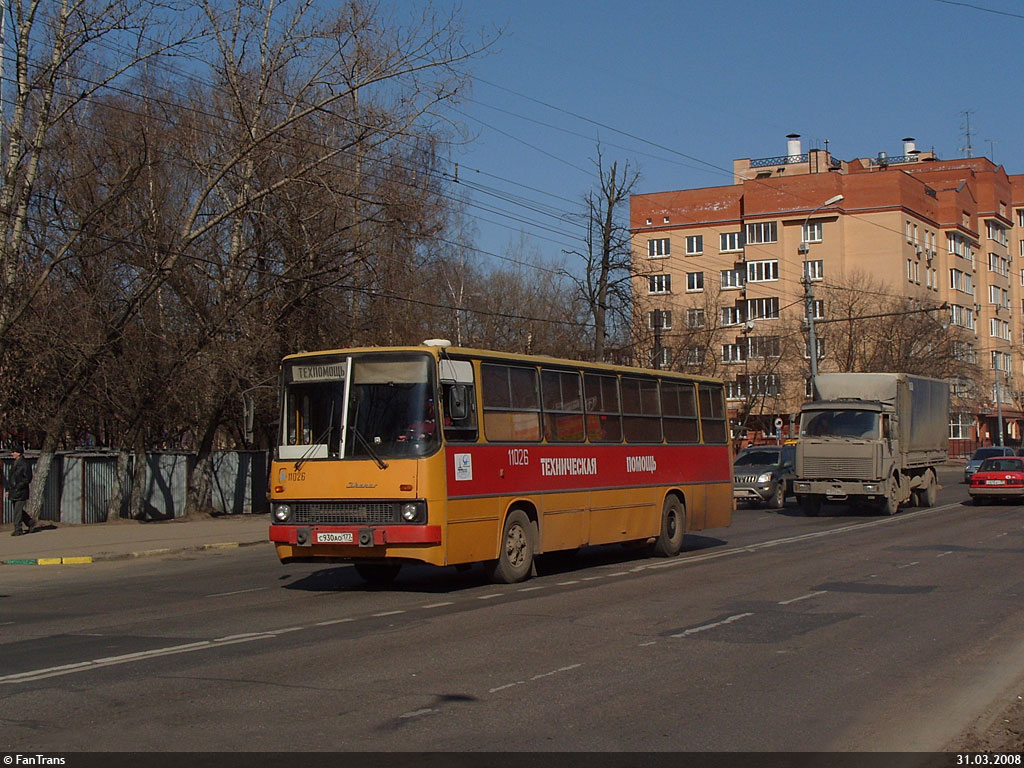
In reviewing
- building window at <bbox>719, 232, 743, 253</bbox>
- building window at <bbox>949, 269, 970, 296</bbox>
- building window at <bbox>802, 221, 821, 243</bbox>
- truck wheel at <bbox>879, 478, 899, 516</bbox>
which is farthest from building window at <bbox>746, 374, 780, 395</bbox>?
truck wheel at <bbox>879, 478, 899, 516</bbox>

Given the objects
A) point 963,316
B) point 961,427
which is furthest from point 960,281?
point 961,427

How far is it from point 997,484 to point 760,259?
49.0m

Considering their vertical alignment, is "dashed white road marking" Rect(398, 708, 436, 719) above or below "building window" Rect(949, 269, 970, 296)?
below

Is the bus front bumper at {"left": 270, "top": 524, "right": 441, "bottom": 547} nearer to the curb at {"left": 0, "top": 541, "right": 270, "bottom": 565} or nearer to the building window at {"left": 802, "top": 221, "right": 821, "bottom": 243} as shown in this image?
the curb at {"left": 0, "top": 541, "right": 270, "bottom": 565}

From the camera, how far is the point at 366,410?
14.1 meters

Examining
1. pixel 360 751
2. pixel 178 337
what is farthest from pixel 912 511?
pixel 360 751

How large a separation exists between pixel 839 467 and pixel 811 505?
1.49m

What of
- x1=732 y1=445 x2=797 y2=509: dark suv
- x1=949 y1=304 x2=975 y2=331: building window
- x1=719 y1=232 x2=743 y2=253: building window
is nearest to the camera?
x1=732 y1=445 x2=797 y2=509: dark suv

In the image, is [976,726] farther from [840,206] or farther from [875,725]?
[840,206]

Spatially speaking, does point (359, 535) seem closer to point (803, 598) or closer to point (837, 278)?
point (803, 598)

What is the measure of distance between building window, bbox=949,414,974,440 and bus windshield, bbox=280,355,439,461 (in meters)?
72.3

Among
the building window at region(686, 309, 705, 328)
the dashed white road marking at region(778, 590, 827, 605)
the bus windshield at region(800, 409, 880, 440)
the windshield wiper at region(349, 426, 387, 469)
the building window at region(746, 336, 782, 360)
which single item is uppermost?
the building window at region(686, 309, 705, 328)

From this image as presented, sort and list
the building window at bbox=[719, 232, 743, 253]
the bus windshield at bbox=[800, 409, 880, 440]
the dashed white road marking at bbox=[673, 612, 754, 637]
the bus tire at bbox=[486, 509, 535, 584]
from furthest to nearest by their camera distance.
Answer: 1. the building window at bbox=[719, 232, 743, 253]
2. the bus windshield at bbox=[800, 409, 880, 440]
3. the bus tire at bbox=[486, 509, 535, 584]
4. the dashed white road marking at bbox=[673, 612, 754, 637]

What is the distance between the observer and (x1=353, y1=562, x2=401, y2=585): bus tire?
52.6 feet
